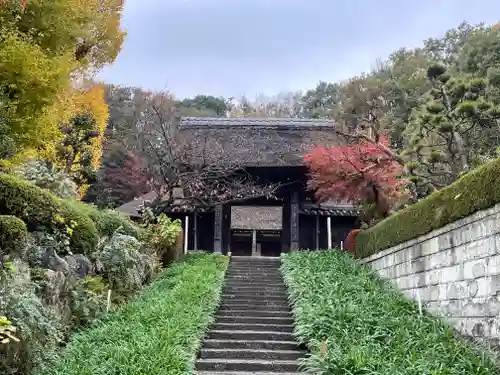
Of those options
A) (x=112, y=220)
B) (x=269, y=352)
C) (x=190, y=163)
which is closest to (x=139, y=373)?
(x=269, y=352)

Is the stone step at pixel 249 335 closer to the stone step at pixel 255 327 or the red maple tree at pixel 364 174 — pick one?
the stone step at pixel 255 327

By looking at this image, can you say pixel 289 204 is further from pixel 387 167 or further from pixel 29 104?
pixel 29 104

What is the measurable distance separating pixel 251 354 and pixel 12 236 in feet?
12.8

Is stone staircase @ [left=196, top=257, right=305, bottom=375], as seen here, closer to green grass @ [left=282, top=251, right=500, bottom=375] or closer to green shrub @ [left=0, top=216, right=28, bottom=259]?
green grass @ [left=282, top=251, right=500, bottom=375]

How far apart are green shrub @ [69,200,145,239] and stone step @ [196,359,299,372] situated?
503cm

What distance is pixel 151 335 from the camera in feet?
23.5

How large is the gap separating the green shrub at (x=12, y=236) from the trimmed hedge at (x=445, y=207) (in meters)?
6.22

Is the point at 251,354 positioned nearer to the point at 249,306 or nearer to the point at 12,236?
the point at 249,306

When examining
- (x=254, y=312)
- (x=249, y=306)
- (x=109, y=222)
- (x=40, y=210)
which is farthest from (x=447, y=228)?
(x=109, y=222)

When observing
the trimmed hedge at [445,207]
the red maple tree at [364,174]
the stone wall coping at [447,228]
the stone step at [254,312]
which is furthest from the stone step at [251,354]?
the red maple tree at [364,174]

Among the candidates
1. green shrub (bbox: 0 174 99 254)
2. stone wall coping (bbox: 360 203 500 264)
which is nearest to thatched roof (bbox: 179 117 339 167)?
green shrub (bbox: 0 174 99 254)

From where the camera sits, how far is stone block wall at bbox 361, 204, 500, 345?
5.85m

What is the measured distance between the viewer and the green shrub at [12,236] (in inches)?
280

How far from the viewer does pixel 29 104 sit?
7457 millimetres
